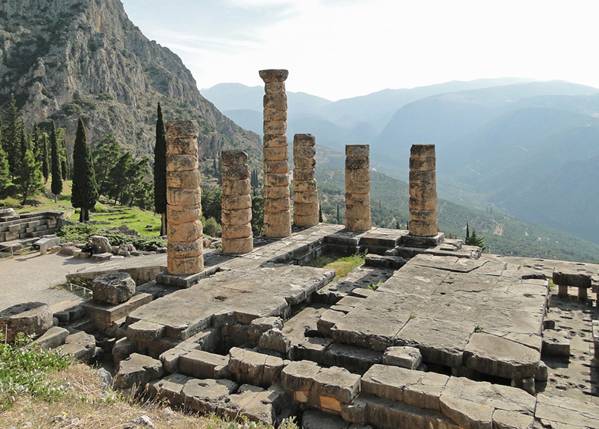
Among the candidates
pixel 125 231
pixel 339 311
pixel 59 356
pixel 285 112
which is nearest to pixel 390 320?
pixel 339 311

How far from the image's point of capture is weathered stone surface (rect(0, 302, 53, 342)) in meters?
9.80

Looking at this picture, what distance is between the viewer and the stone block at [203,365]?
8359mm

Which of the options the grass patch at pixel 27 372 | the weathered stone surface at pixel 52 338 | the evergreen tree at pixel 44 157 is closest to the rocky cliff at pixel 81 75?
the evergreen tree at pixel 44 157

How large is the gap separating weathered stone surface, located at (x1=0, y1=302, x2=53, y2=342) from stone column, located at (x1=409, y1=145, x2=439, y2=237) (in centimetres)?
1195

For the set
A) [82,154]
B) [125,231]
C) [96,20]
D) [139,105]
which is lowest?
[125,231]

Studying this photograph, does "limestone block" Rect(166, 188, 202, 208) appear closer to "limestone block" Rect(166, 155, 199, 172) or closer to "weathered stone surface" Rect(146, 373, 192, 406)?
"limestone block" Rect(166, 155, 199, 172)

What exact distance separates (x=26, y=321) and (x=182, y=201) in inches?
199

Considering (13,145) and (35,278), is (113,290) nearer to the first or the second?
(35,278)

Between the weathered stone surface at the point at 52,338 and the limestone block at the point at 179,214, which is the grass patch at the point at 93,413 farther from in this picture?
the limestone block at the point at 179,214

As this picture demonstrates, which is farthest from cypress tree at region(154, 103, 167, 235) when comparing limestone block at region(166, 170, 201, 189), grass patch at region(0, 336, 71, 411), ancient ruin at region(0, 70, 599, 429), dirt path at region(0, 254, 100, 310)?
grass patch at region(0, 336, 71, 411)

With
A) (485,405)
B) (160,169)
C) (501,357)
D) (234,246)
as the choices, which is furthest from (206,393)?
(160,169)

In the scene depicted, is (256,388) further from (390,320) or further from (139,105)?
(139,105)

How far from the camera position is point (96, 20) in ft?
435

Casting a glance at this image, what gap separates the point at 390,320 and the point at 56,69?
11311 centimetres
